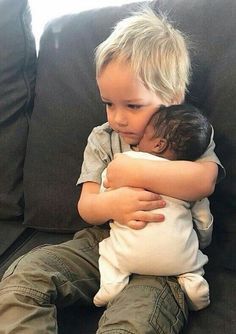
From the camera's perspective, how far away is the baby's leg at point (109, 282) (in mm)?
960

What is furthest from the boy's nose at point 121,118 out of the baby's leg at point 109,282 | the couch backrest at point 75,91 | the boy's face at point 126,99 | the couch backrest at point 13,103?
the couch backrest at point 13,103

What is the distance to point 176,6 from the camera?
121cm

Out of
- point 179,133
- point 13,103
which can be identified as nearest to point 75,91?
point 13,103

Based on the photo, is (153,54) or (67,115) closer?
(153,54)

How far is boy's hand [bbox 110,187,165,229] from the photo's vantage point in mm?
936

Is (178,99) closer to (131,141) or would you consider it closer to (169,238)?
(131,141)

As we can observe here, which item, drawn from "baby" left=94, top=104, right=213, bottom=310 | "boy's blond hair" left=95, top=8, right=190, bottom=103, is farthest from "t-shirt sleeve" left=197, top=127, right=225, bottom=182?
"boy's blond hair" left=95, top=8, right=190, bottom=103

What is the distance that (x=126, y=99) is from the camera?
3.34 ft

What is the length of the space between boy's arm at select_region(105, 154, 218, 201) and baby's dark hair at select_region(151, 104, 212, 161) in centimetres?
3

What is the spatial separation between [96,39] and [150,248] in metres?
0.65

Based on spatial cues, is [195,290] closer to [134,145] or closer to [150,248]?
[150,248]

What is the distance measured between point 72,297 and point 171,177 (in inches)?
13.4

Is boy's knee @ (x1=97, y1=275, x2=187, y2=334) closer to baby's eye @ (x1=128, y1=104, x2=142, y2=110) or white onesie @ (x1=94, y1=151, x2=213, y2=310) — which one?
white onesie @ (x1=94, y1=151, x2=213, y2=310)

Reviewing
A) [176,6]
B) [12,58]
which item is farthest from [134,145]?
[12,58]
